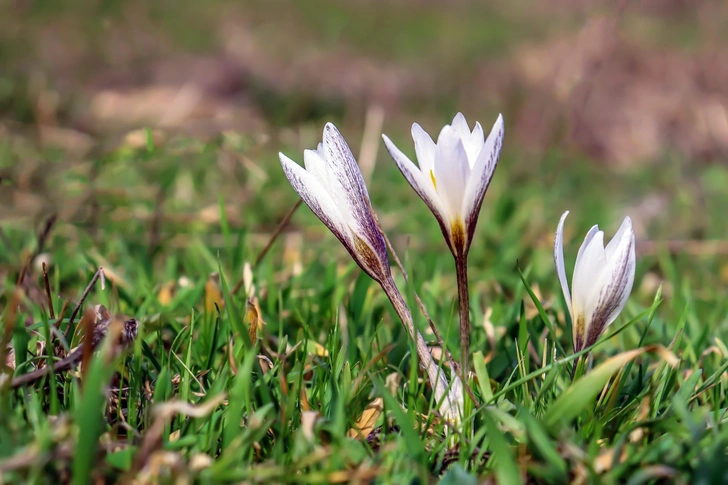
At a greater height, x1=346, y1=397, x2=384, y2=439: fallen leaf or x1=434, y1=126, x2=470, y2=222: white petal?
x1=434, y1=126, x2=470, y2=222: white petal

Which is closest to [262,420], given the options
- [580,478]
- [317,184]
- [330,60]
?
[317,184]

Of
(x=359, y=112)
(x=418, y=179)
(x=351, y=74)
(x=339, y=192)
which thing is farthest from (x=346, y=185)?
(x=351, y=74)

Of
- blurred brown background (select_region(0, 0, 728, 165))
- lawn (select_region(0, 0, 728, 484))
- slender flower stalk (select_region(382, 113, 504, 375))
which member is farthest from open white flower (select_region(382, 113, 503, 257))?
blurred brown background (select_region(0, 0, 728, 165))

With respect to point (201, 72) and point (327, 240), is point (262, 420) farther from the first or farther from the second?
point (201, 72)

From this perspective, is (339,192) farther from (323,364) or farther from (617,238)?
(617,238)

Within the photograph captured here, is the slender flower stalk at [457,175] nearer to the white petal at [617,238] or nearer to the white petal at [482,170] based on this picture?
the white petal at [482,170]

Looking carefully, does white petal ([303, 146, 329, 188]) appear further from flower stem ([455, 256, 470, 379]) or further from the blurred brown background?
the blurred brown background
